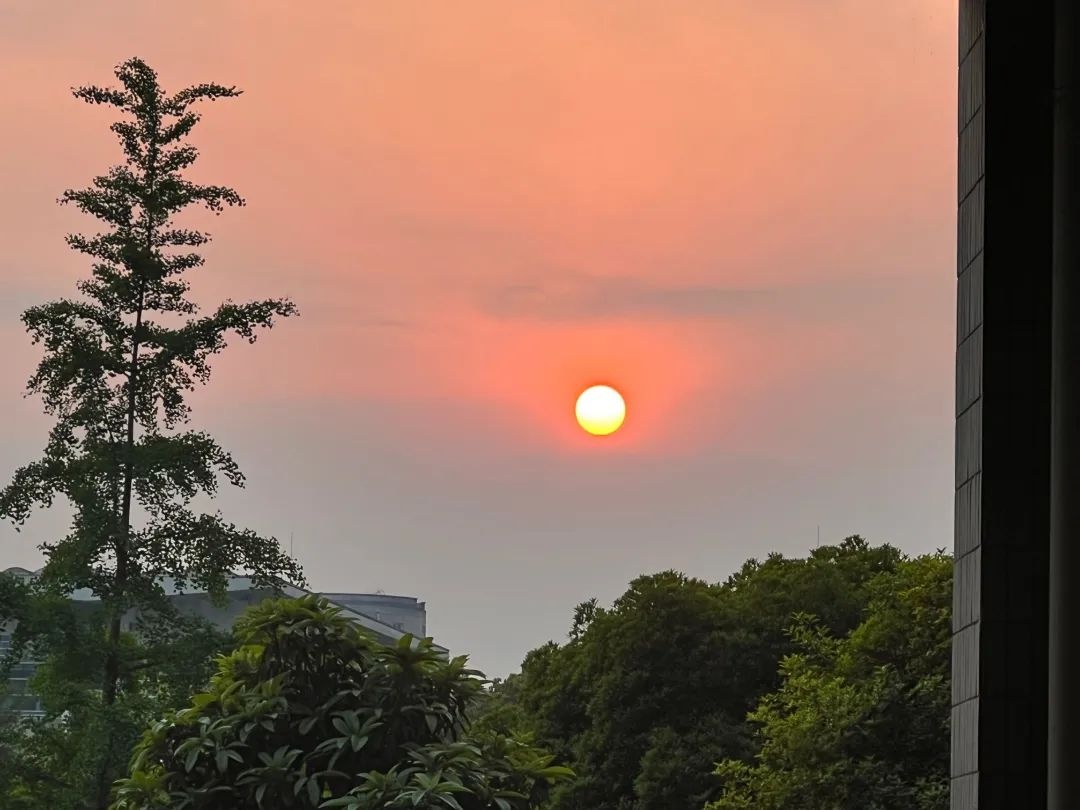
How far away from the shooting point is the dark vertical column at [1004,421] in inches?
127

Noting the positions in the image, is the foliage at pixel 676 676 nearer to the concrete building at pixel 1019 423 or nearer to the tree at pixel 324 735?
the tree at pixel 324 735

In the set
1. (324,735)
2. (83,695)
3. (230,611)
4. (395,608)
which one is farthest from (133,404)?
(395,608)

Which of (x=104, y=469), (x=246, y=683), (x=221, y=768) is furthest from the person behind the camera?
(x=104, y=469)

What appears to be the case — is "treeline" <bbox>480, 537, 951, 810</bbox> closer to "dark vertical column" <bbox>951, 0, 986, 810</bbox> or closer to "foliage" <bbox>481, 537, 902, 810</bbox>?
"foliage" <bbox>481, 537, 902, 810</bbox>

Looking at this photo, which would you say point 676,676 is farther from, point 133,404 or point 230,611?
point 230,611

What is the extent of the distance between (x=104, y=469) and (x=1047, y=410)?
12884mm

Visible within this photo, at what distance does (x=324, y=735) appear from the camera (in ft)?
21.8

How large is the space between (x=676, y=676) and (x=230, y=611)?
24988 mm

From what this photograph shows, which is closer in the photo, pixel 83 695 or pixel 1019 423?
pixel 1019 423

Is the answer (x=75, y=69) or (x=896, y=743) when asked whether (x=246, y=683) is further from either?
(x=75, y=69)

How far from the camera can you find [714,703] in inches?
701

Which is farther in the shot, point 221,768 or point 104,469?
point 104,469

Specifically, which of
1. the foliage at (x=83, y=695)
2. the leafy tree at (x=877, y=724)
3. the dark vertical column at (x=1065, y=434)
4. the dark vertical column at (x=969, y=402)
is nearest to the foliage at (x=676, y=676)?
the leafy tree at (x=877, y=724)

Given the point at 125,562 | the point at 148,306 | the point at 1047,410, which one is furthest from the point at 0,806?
the point at 1047,410
